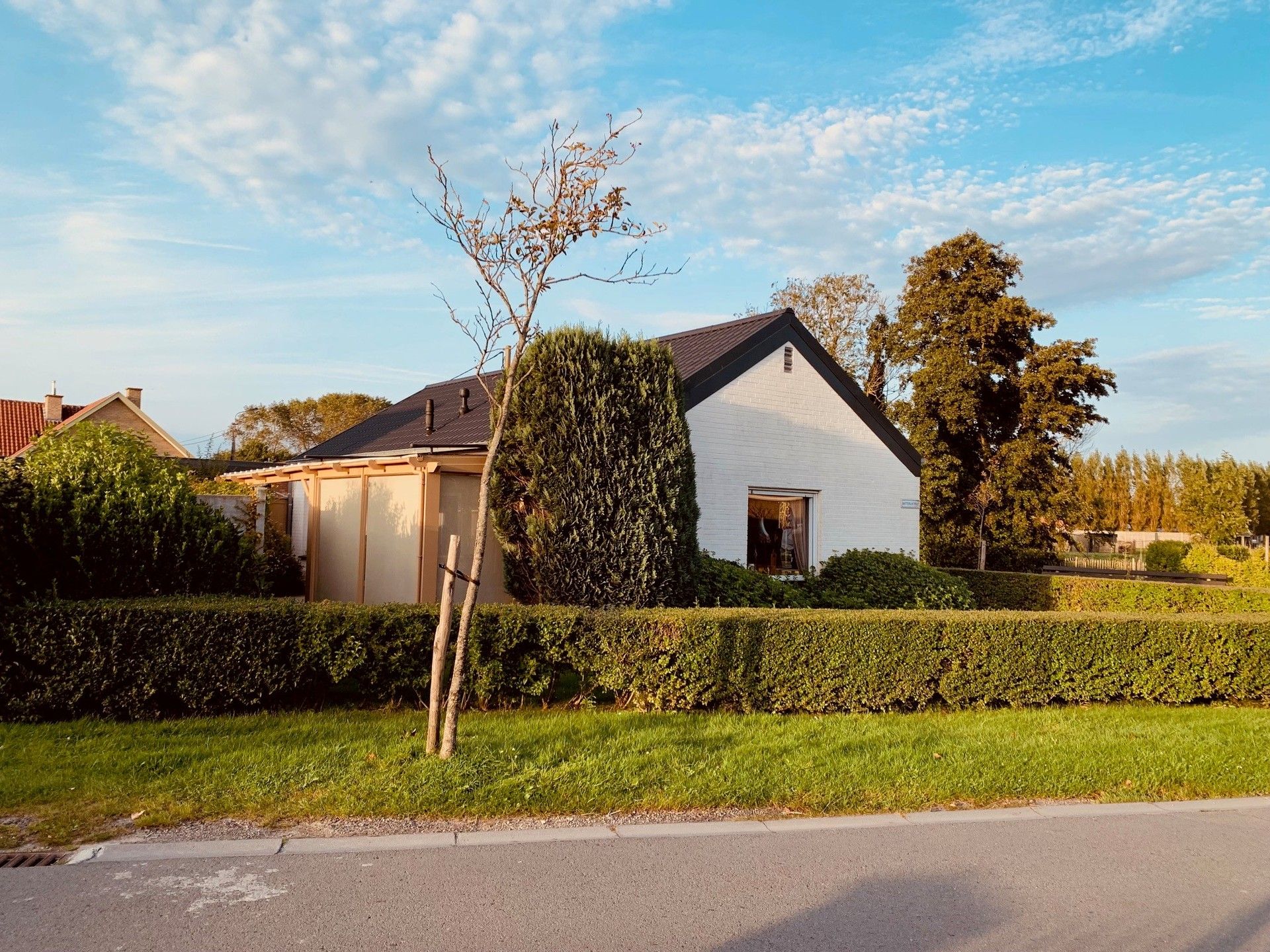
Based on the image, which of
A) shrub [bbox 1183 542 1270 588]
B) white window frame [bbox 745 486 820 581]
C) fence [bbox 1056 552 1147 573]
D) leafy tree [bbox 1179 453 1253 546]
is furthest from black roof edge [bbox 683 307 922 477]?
leafy tree [bbox 1179 453 1253 546]

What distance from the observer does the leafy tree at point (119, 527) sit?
871cm

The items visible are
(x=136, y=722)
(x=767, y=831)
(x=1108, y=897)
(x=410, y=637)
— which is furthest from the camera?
(x=410, y=637)

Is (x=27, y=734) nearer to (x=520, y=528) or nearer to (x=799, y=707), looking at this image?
(x=520, y=528)

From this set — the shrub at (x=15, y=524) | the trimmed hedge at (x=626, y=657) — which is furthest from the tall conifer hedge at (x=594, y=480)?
the shrub at (x=15, y=524)

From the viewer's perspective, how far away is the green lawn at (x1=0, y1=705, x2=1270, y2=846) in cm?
588

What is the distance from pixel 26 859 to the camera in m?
4.91

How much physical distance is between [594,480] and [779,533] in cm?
567

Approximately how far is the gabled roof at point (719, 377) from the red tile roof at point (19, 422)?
96.2ft

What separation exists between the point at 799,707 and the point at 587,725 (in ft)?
7.10

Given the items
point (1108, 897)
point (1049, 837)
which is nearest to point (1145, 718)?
point (1049, 837)

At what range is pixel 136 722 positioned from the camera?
7.53 metres

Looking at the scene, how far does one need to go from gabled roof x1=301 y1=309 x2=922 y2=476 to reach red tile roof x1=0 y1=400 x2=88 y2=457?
29.3 meters

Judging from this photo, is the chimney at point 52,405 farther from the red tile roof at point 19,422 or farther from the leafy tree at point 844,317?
the leafy tree at point 844,317

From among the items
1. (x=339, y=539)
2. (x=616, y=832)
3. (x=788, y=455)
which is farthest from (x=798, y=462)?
(x=616, y=832)
